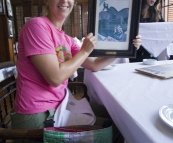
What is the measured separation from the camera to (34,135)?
20.6 inches

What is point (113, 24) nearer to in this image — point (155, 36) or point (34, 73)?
point (34, 73)

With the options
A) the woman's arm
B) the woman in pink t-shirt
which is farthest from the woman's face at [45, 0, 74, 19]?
the woman's arm

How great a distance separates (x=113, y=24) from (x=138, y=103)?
1.45 feet

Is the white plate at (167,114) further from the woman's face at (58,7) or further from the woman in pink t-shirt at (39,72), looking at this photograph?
the woman's face at (58,7)

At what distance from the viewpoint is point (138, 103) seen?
0.52 m

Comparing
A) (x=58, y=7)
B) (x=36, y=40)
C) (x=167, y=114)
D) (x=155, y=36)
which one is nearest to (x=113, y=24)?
(x=58, y=7)

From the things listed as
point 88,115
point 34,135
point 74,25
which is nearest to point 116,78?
point 88,115

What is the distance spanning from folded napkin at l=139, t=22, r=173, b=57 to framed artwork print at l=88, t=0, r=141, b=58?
0.70 meters

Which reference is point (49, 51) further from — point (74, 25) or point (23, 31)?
point (74, 25)

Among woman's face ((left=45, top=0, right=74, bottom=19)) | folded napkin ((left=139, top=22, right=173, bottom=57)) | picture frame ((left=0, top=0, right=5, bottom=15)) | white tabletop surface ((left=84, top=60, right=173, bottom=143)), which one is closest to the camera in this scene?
white tabletop surface ((left=84, top=60, right=173, bottom=143))

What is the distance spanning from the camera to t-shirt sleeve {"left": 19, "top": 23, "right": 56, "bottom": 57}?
0.64 metres

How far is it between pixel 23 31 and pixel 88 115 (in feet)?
1.49

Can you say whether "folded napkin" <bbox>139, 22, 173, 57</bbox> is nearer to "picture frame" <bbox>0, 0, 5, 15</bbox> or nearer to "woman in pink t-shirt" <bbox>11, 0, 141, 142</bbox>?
"woman in pink t-shirt" <bbox>11, 0, 141, 142</bbox>

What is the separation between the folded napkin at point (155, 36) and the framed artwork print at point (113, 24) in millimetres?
701
